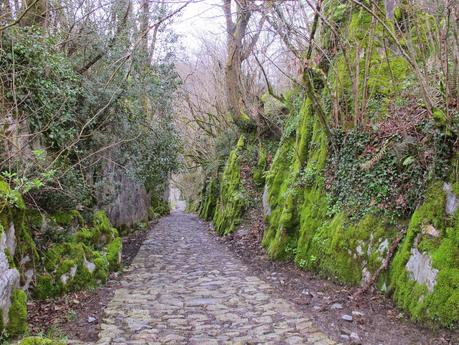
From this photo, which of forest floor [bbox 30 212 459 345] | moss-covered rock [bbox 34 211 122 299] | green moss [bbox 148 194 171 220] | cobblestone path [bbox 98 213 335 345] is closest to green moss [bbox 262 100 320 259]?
forest floor [bbox 30 212 459 345]

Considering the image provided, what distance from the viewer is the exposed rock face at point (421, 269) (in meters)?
4.35

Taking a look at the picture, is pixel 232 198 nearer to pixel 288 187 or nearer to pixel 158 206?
pixel 288 187

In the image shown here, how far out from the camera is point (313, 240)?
7172mm

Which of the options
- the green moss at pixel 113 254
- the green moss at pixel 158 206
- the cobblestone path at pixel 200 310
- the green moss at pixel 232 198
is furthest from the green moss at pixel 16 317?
the green moss at pixel 158 206

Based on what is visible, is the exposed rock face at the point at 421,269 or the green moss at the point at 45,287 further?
the green moss at the point at 45,287

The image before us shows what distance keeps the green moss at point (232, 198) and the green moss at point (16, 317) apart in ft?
30.3

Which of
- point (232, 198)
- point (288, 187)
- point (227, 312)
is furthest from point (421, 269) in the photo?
Result: point (232, 198)

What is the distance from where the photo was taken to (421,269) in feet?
15.0

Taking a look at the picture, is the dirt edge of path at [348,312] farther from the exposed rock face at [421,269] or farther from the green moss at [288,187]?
the green moss at [288,187]

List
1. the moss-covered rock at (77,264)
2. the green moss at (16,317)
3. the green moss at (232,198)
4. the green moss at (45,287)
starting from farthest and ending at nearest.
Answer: the green moss at (232,198) → the moss-covered rock at (77,264) → the green moss at (45,287) → the green moss at (16,317)

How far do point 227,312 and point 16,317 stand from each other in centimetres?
257

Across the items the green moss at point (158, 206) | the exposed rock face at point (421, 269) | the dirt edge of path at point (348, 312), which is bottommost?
the green moss at point (158, 206)

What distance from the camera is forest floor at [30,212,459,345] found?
4438 mm

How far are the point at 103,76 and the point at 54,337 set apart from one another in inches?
250
